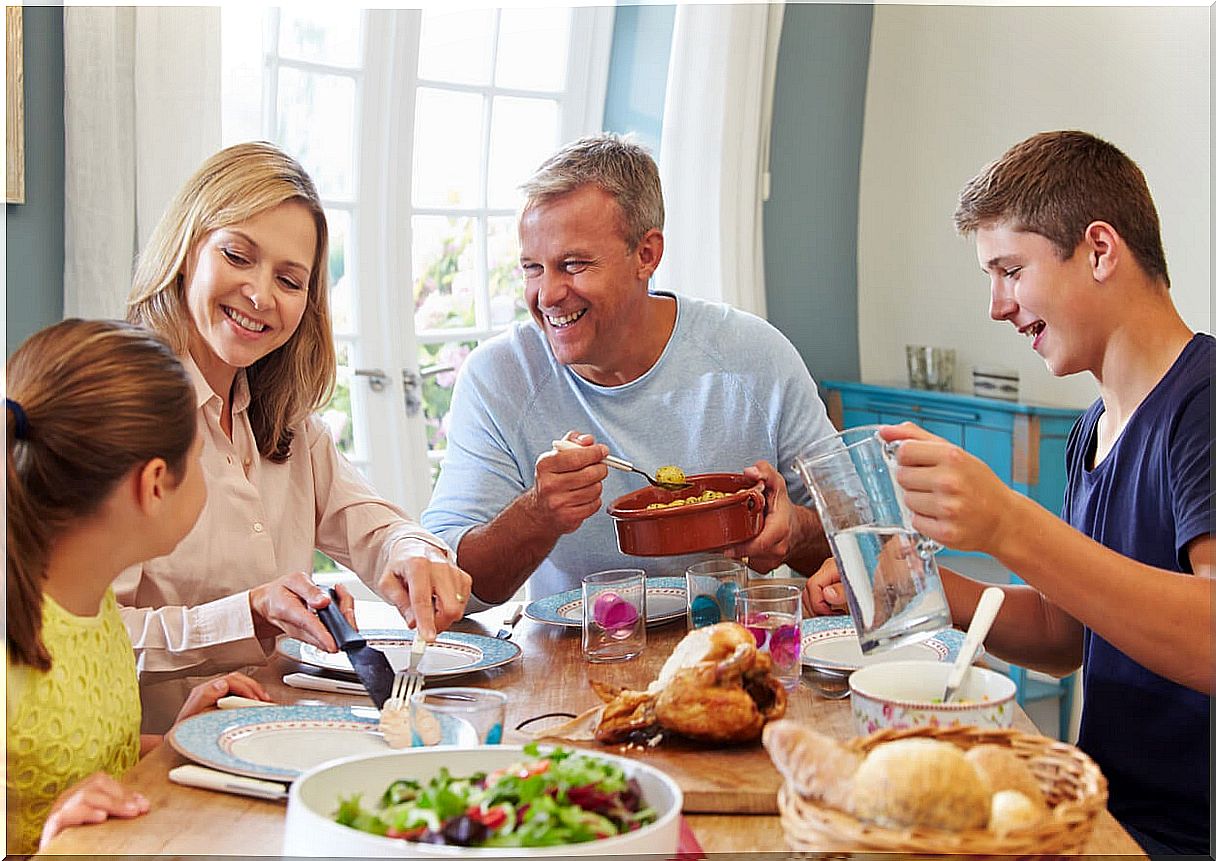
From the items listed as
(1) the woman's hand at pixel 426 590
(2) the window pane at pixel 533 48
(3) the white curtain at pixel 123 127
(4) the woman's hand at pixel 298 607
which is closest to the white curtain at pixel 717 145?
(2) the window pane at pixel 533 48

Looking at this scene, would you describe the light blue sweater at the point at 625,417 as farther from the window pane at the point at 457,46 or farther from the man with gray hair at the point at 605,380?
the window pane at the point at 457,46

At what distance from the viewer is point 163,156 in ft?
9.19

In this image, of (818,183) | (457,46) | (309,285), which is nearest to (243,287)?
(309,285)

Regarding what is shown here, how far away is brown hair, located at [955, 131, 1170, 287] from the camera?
1.65 m

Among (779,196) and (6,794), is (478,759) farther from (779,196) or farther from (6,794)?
(779,196)

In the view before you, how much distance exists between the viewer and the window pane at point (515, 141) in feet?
13.1

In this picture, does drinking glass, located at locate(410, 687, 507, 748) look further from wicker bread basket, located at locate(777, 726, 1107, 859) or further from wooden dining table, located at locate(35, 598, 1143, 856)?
wicker bread basket, located at locate(777, 726, 1107, 859)

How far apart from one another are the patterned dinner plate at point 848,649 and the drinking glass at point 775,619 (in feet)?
0.23

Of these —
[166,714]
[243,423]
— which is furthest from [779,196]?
[166,714]

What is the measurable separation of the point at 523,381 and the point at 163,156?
109cm

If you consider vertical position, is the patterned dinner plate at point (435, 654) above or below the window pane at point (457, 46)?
below

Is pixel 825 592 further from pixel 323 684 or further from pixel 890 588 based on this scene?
pixel 323 684

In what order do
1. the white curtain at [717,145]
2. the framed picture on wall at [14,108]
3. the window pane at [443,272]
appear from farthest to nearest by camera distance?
the window pane at [443,272] → the white curtain at [717,145] → the framed picture on wall at [14,108]

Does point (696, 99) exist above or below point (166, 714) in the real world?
above
